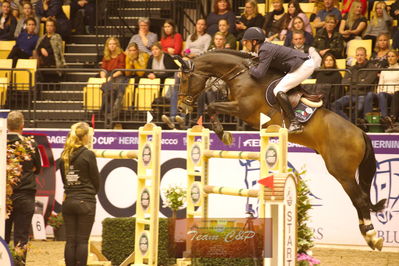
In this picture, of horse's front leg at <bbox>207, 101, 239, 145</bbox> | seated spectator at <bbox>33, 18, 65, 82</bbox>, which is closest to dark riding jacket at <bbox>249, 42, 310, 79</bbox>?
horse's front leg at <bbox>207, 101, 239, 145</bbox>

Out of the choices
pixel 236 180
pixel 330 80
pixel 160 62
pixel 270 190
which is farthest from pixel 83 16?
pixel 270 190

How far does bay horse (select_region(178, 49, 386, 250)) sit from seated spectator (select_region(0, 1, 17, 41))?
747 centimetres

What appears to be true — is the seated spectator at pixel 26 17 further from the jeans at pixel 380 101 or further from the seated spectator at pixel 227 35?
the jeans at pixel 380 101

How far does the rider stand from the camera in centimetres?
932

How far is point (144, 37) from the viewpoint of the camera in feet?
48.6

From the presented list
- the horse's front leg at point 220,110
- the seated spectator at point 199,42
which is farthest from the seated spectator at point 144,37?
the horse's front leg at point 220,110

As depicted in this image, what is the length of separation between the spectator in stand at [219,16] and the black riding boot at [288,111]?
16.8 feet

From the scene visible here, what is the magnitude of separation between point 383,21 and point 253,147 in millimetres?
3365

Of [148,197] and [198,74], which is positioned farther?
[198,74]

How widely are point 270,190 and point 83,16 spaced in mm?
10588

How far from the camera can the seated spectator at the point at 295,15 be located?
1372cm

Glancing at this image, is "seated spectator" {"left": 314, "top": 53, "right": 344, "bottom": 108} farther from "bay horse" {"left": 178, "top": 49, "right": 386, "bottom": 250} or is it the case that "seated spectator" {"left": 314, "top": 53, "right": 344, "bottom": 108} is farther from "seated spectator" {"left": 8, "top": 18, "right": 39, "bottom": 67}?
"seated spectator" {"left": 8, "top": 18, "right": 39, "bottom": 67}

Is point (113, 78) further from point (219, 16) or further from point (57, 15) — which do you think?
point (57, 15)

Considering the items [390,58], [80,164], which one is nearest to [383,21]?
[390,58]
